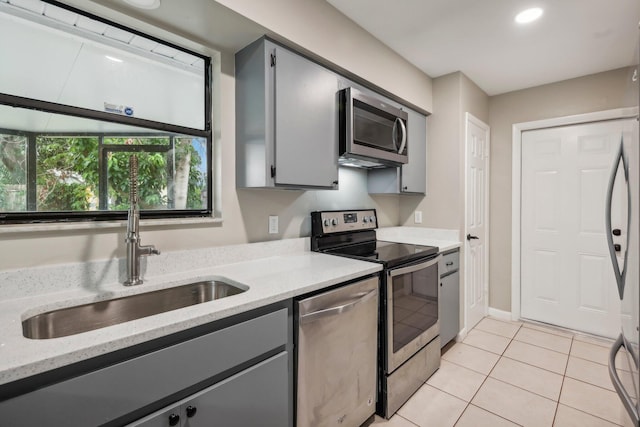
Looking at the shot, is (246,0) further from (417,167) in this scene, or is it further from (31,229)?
(417,167)

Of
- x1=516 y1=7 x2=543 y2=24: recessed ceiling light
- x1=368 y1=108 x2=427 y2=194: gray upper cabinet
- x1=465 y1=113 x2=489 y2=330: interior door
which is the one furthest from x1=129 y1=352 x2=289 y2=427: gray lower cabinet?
x1=516 y1=7 x2=543 y2=24: recessed ceiling light

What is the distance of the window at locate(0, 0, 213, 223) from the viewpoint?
122 cm

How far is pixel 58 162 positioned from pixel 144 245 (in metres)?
0.50

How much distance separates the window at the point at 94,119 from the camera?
3.99ft

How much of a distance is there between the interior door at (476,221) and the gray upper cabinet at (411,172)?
40cm

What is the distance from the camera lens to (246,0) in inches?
55.4

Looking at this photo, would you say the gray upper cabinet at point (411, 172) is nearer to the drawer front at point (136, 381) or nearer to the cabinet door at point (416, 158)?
the cabinet door at point (416, 158)

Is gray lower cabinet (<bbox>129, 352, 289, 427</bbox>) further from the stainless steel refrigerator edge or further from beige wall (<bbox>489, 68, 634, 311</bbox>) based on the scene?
beige wall (<bbox>489, 68, 634, 311</bbox>)

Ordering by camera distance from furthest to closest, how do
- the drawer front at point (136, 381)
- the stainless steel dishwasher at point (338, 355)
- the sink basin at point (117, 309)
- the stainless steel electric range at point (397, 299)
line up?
the stainless steel electric range at point (397, 299) → the stainless steel dishwasher at point (338, 355) → the sink basin at point (117, 309) → the drawer front at point (136, 381)

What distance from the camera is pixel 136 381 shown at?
855mm

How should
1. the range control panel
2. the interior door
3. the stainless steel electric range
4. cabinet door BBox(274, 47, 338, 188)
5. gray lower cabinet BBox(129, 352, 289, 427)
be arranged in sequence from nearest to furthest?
gray lower cabinet BBox(129, 352, 289, 427), cabinet door BBox(274, 47, 338, 188), the stainless steel electric range, the range control panel, the interior door

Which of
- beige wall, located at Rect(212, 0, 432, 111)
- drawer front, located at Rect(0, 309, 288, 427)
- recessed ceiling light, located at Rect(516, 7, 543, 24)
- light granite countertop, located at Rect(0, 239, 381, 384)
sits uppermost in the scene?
recessed ceiling light, located at Rect(516, 7, 543, 24)

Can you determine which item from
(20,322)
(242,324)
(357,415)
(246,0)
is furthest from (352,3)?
(357,415)

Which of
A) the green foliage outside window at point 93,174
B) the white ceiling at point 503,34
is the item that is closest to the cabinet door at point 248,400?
the green foliage outside window at point 93,174
